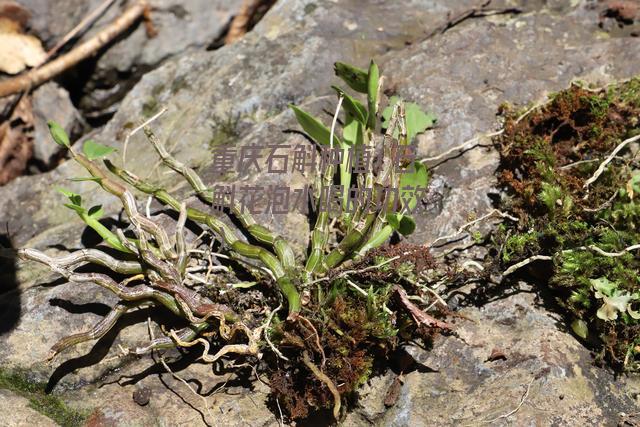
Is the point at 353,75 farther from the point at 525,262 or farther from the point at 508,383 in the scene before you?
the point at 508,383

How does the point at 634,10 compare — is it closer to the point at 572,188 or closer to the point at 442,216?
the point at 572,188

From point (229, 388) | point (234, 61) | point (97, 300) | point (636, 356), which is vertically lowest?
point (636, 356)

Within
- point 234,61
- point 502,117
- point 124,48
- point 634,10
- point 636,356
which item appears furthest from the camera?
point 124,48

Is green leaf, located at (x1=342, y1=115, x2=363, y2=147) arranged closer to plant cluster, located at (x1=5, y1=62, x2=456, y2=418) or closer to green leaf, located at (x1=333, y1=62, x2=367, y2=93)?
plant cluster, located at (x1=5, y1=62, x2=456, y2=418)

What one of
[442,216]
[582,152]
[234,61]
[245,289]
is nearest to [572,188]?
[582,152]

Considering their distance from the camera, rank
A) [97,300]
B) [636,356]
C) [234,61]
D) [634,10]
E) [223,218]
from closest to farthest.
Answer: [636,356], [97,300], [223,218], [634,10], [234,61]

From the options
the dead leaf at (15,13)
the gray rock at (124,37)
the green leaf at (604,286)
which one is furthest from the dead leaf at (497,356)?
the dead leaf at (15,13)

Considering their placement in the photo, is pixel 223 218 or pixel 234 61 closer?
pixel 223 218

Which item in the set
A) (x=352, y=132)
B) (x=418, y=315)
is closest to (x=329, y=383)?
(x=418, y=315)
